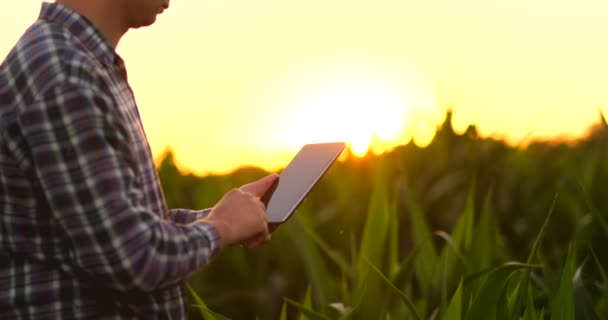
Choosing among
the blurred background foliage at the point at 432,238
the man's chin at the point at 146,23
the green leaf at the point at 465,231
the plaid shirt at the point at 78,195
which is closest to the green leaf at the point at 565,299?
the blurred background foliage at the point at 432,238

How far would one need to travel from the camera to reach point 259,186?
2.64 m

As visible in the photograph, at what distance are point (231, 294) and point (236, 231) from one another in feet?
7.53

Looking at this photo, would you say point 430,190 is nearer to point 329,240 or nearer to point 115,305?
point 329,240

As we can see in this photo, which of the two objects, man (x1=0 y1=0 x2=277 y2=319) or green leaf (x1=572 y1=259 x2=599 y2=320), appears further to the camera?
green leaf (x1=572 y1=259 x2=599 y2=320)

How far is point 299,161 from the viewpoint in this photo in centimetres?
286

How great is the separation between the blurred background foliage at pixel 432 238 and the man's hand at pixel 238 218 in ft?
2.32

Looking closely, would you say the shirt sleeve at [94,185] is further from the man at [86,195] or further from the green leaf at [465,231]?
the green leaf at [465,231]

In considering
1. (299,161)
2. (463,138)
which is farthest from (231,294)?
(299,161)

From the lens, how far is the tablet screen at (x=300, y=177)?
2664 millimetres

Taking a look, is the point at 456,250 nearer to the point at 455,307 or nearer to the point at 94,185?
the point at 455,307

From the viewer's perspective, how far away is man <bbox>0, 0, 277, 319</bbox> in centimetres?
221

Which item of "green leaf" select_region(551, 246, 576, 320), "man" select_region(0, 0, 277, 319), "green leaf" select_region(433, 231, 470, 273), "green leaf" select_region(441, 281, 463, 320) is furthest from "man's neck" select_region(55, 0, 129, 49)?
"green leaf" select_region(433, 231, 470, 273)

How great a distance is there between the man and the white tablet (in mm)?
165

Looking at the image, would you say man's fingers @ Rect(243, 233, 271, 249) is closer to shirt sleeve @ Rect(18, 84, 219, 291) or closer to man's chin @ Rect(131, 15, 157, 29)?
shirt sleeve @ Rect(18, 84, 219, 291)
